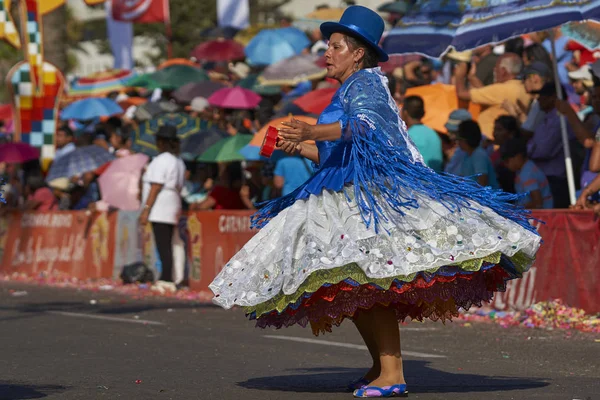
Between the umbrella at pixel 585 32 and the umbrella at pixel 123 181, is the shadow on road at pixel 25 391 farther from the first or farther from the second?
the umbrella at pixel 123 181

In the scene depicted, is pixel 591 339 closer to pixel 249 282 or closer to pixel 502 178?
pixel 502 178

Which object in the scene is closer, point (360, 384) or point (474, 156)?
point (360, 384)

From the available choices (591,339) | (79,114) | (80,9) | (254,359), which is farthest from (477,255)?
(80,9)

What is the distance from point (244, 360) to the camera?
8.48m

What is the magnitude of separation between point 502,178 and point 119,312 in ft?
13.0

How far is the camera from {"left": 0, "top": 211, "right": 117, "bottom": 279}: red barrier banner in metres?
17.9

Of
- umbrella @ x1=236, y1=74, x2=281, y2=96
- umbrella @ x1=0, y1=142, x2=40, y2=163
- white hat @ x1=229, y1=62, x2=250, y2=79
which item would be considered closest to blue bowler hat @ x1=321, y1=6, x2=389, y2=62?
umbrella @ x1=236, y1=74, x2=281, y2=96

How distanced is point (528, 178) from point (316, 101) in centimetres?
369

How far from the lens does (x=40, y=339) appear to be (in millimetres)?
9789

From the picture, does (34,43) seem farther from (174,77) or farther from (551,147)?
(551,147)

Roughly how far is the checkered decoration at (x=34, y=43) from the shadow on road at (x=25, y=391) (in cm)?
1588

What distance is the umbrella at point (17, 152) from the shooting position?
19.7 metres

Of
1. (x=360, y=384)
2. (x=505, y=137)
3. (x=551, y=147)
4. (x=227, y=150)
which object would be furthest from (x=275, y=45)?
(x=360, y=384)

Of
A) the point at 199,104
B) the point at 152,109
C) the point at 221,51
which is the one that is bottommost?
the point at 199,104
